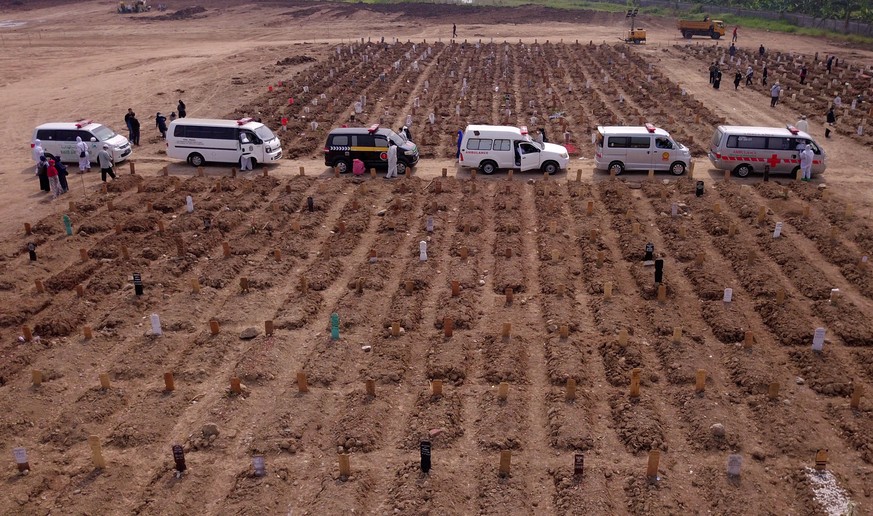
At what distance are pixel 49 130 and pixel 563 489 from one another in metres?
24.4

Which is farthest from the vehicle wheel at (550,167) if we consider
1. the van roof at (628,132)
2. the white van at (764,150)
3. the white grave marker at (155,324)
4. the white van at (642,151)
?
the white grave marker at (155,324)

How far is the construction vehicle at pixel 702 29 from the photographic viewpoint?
199 ft

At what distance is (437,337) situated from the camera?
14.3m

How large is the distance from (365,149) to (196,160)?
665 cm

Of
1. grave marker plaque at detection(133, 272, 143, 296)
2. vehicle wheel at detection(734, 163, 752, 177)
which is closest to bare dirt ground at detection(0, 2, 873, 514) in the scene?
grave marker plaque at detection(133, 272, 143, 296)

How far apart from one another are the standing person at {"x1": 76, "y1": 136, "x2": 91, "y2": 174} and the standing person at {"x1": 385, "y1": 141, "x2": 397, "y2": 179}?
11.1 meters

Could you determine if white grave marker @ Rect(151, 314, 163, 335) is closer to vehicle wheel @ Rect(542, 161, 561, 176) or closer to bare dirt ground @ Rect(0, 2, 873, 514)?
bare dirt ground @ Rect(0, 2, 873, 514)

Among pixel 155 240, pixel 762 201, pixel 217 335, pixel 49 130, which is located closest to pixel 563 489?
pixel 217 335

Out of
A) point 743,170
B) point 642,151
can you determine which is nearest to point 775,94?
point 743,170

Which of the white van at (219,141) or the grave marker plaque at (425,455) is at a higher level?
the white van at (219,141)

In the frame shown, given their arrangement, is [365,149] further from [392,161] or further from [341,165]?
[392,161]

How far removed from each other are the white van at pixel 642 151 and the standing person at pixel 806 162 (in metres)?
3.60

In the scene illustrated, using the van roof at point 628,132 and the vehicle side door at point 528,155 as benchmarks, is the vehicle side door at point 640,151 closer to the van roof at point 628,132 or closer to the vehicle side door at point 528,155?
the van roof at point 628,132

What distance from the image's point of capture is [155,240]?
743 inches
